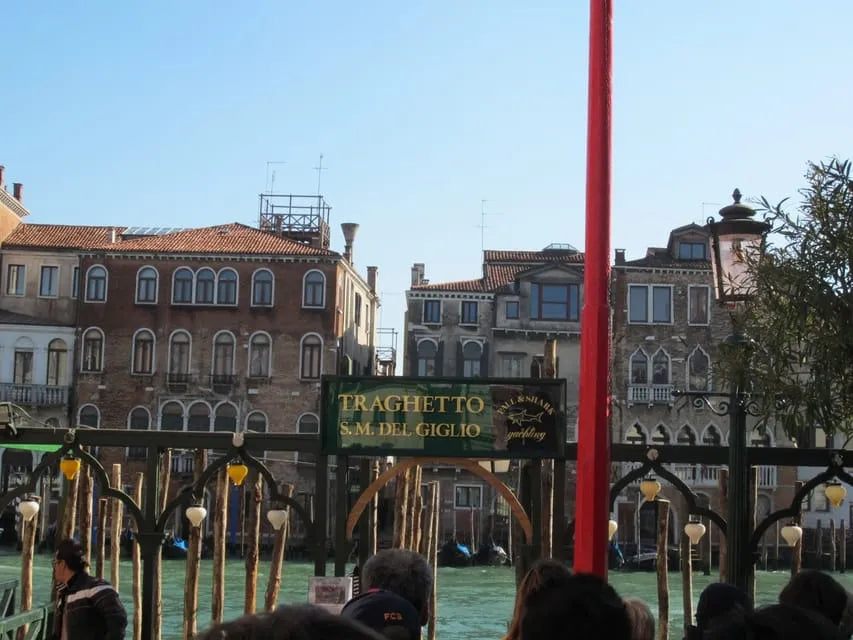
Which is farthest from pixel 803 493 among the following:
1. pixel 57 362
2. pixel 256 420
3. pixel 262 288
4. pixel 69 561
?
pixel 57 362

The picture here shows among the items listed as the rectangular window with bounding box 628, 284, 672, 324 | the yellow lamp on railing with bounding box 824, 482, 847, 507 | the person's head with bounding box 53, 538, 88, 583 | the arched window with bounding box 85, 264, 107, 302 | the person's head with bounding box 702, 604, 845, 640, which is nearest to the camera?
the person's head with bounding box 702, 604, 845, 640

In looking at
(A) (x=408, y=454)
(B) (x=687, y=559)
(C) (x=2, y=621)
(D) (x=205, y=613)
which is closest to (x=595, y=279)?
→ (A) (x=408, y=454)

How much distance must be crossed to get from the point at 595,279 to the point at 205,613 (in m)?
19.4

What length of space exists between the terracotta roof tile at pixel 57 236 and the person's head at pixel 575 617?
36.0 m

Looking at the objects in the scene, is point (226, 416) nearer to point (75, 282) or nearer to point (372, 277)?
point (75, 282)

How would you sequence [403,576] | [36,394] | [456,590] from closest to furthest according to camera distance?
[403,576] → [456,590] → [36,394]

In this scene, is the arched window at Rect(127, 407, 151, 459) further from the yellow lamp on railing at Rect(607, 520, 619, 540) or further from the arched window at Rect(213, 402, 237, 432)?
the yellow lamp on railing at Rect(607, 520, 619, 540)

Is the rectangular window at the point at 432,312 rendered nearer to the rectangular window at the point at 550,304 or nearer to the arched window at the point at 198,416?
the rectangular window at the point at 550,304

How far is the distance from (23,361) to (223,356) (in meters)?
5.61

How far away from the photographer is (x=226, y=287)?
121 feet

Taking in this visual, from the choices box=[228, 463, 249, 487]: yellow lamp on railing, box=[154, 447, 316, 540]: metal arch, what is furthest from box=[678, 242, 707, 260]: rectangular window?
box=[228, 463, 249, 487]: yellow lamp on railing

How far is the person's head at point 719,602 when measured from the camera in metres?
3.98

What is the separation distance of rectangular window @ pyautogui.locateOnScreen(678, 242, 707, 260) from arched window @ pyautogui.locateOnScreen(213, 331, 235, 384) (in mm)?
13208

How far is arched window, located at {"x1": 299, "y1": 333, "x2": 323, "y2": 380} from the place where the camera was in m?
36.6
